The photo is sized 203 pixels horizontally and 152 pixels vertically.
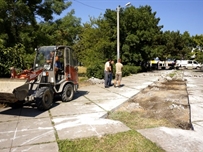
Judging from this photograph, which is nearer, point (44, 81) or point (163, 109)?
point (163, 109)

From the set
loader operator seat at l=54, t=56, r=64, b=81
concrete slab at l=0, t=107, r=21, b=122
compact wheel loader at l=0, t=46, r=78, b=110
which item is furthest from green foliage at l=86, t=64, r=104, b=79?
concrete slab at l=0, t=107, r=21, b=122

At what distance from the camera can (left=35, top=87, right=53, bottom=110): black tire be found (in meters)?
6.79

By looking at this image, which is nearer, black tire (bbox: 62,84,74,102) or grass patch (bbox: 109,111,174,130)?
grass patch (bbox: 109,111,174,130)

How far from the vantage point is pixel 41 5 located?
17297mm

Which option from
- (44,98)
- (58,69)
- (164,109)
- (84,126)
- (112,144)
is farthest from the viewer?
(58,69)

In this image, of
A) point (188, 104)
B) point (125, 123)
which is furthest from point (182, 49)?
point (125, 123)

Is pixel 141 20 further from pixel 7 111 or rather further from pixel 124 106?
pixel 7 111

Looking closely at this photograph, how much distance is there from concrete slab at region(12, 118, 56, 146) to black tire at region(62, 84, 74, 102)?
7.63 feet

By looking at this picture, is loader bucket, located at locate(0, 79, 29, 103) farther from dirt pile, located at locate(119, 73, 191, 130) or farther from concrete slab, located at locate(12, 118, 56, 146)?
dirt pile, located at locate(119, 73, 191, 130)

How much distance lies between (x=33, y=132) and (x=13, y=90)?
163cm

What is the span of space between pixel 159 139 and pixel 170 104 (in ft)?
11.9

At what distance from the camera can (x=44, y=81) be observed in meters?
7.52

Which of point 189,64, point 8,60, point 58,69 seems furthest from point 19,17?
point 189,64

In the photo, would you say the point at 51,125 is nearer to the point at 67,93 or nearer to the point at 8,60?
the point at 67,93
